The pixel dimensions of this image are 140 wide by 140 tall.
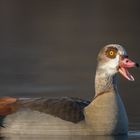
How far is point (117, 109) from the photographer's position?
1354 centimetres

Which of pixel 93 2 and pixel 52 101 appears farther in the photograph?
pixel 93 2

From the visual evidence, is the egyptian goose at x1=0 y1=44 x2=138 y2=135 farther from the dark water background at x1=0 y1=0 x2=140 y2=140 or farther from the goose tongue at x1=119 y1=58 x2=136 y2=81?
the dark water background at x1=0 y1=0 x2=140 y2=140

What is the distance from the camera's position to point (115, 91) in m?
13.8

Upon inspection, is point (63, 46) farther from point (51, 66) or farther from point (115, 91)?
point (115, 91)

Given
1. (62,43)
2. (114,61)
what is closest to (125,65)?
(114,61)

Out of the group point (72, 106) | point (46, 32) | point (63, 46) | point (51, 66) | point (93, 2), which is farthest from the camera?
point (93, 2)

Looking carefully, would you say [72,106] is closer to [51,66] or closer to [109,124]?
[109,124]

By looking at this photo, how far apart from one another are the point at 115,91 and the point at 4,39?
10390mm

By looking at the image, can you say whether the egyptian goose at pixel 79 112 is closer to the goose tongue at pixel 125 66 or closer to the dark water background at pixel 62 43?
the goose tongue at pixel 125 66

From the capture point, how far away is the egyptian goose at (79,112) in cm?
1348

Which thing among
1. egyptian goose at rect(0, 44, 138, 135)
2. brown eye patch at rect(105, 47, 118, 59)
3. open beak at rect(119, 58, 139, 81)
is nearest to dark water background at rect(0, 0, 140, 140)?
egyptian goose at rect(0, 44, 138, 135)

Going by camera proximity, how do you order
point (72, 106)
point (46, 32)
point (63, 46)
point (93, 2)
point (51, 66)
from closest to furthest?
point (72, 106) < point (51, 66) < point (63, 46) < point (46, 32) < point (93, 2)

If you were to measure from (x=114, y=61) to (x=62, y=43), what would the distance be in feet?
32.8

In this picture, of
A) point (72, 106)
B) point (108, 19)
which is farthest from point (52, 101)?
point (108, 19)
